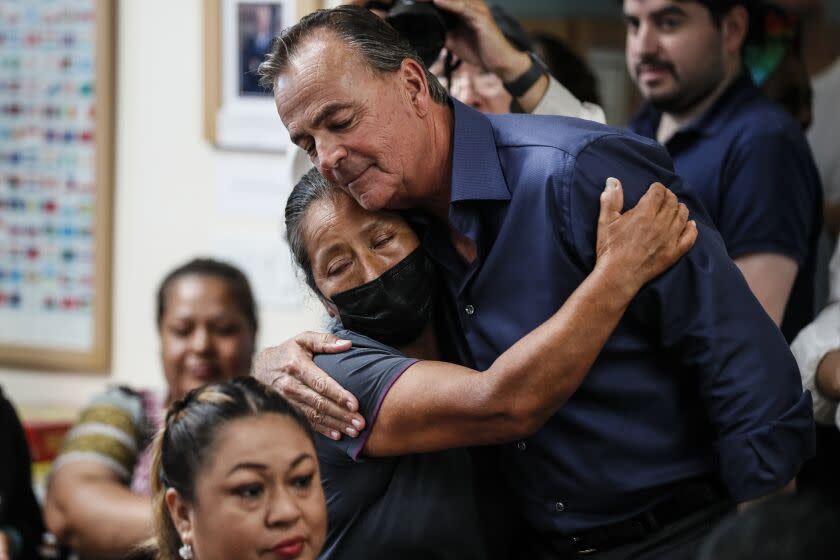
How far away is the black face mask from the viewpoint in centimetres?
179

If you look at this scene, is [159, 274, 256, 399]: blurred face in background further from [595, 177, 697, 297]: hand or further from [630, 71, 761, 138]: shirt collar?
[595, 177, 697, 297]: hand

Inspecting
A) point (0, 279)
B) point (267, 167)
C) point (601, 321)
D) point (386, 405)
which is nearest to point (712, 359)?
point (601, 321)

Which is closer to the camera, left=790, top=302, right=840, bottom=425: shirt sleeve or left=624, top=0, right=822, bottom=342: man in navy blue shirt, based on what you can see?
left=790, top=302, right=840, bottom=425: shirt sleeve

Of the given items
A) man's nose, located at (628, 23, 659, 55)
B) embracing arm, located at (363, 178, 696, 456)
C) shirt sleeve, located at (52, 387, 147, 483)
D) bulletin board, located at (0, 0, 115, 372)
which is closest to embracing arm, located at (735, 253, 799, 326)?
man's nose, located at (628, 23, 659, 55)

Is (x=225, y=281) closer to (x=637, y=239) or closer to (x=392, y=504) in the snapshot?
(x=392, y=504)

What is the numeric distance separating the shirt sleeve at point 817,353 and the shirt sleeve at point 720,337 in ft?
1.86

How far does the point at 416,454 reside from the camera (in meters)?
1.84

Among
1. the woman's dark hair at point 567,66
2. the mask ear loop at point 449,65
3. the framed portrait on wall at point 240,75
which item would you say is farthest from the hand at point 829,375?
the framed portrait on wall at point 240,75

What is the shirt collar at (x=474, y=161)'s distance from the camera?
5.67 ft

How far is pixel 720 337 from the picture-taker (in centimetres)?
166

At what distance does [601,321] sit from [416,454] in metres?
0.42

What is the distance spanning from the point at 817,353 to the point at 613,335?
74 cm

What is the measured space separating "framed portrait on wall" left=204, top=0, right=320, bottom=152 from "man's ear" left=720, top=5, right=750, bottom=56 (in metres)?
1.25

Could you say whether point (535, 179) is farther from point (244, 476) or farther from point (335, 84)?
point (244, 476)
